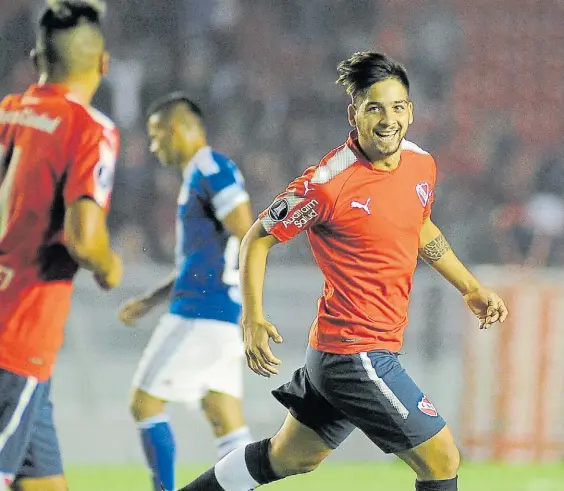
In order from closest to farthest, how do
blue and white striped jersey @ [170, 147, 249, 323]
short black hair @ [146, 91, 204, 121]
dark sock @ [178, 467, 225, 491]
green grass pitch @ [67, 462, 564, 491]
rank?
dark sock @ [178, 467, 225, 491], blue and white striped jersey @ [170, 147, 249, 323], short black hair @ [146, 91, 204, 121], green grass pitch @ [67, 462, 564, 491]

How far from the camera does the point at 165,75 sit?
12.9 metres

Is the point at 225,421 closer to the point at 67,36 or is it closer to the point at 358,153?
the point at 358,153

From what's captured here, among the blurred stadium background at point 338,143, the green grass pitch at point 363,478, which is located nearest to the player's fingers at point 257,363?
the green grass pitch at point 363,478

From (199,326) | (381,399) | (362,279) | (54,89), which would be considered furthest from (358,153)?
(199,326)

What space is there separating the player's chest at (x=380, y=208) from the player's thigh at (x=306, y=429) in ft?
1.94

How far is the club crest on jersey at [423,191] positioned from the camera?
433 centimetres

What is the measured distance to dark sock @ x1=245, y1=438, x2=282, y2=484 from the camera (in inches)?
175

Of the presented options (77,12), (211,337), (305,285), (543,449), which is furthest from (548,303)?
(77,12)

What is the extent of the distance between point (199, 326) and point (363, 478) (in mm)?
2280

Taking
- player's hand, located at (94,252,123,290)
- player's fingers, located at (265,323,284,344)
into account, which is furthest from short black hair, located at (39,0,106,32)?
player's fingers, located at (265,323,284,344)

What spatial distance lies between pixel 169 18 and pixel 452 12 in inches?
128

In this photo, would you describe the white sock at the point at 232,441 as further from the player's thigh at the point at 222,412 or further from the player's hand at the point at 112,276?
the player's hand at the point at 112,276

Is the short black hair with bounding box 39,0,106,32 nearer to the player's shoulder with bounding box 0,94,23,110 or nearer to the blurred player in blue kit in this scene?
the player's shoulder with bounding box 0,94,23,110

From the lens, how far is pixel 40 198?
3.64 meters
